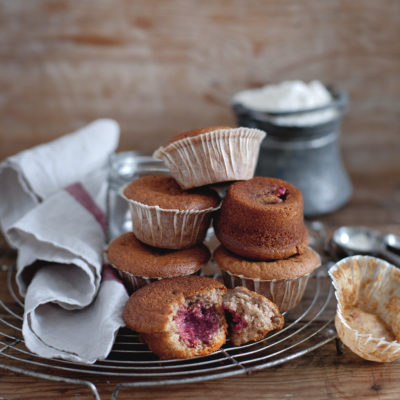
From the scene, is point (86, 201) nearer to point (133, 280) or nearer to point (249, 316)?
point (133, 280)

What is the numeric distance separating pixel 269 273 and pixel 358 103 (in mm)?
1526

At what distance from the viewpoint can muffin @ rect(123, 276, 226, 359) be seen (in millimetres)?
1053

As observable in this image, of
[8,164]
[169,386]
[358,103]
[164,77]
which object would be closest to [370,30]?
[358,103]

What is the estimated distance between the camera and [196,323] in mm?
1115

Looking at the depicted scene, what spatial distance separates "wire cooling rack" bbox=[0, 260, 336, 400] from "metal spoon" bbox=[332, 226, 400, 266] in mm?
338

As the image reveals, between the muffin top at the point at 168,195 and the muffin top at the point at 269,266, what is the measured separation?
156 mm

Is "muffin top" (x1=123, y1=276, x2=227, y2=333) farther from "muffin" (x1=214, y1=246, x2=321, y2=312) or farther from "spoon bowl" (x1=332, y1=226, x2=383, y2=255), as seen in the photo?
"spoon bowl" (x1=332, y1=226, x2=383, y2=255)

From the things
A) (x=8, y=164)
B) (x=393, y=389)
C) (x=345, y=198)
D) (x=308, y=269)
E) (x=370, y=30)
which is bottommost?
(x=345, y=198)

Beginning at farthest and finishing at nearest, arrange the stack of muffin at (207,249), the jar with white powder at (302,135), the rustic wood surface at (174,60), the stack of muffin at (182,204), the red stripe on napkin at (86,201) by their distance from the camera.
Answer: the rustic wood surface at (174,60)
the jar with white powder at (302,135)
the red stripe on napkin at (86,201)
the stack of muffin at (182,204)
the stack of muffin at (207,249)

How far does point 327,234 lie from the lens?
1.82 metres

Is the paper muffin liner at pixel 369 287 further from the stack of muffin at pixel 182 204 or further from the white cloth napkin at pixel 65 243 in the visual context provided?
the white cloth napkin at pixel 65 243

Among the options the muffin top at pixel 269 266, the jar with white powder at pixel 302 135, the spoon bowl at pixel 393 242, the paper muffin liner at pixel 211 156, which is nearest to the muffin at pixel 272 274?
the muffin top at pixel 269 266

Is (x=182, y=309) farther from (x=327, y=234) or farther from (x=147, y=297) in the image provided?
(x=327, y=234)

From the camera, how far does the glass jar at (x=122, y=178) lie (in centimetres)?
156
